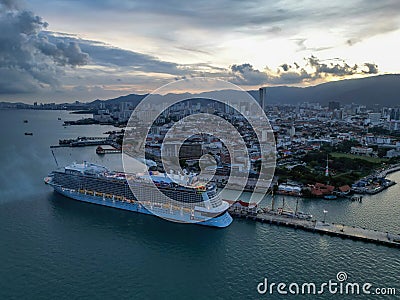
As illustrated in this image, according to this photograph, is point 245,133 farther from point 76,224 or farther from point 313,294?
point 313,294

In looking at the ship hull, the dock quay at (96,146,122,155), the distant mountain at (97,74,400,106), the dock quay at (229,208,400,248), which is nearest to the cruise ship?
the ship hull

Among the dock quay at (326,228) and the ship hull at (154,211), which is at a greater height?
the ship hull at (154,211)

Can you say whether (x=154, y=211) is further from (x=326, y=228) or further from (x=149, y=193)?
(x=326, y=228)

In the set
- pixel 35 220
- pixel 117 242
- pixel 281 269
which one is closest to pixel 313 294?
pixel 281 269

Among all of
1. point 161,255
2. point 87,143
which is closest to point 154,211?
point 161,255

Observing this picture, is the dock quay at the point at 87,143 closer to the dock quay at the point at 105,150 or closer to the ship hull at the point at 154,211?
the dock quay at the point at 105,150

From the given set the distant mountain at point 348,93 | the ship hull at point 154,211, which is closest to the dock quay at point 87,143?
the ship hull at point 154,211
